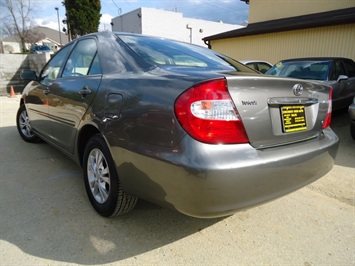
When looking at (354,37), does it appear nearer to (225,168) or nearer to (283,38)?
(283,38)

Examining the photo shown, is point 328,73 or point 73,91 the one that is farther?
point 328,73

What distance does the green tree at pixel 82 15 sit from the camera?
95.5 feet

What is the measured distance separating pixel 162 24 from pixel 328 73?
104 ft

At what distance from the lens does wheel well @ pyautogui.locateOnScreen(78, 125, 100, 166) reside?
2.49 m

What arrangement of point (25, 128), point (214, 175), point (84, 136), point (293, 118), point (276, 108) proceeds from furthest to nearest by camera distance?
point (25, 128) → point (84, 136) → point (293, 118) → point (276, 108) → point (214, 175)

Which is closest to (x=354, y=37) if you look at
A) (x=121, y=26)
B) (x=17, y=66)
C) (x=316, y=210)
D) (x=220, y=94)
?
(x=316, y=210)

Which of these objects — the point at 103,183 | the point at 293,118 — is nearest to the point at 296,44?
the point at 293,118

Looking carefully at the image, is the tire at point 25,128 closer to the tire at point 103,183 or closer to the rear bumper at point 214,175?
the tire at point 103,183

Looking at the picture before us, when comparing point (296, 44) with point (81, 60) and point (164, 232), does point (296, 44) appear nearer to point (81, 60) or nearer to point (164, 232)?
point (81, 60)

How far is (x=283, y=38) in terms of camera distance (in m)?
11.7

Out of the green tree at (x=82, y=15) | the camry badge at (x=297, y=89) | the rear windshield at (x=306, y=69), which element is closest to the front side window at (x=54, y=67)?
the camry badge at (x=297, y=89)

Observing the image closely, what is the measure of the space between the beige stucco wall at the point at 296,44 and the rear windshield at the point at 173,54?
8.90 metres

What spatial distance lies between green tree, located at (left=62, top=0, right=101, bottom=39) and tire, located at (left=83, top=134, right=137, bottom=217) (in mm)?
30339

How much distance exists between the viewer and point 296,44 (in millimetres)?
11227
